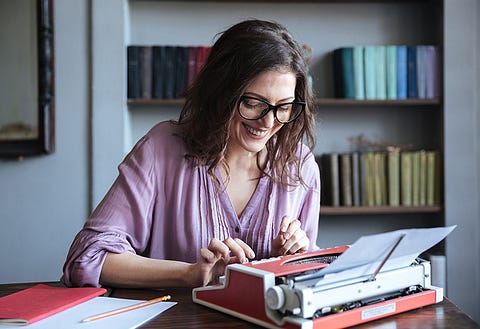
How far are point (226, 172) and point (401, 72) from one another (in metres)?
1.64

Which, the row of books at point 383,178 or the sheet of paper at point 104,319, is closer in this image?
the sheet of paper at point 104,319

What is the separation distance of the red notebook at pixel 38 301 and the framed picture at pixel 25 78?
1827mm

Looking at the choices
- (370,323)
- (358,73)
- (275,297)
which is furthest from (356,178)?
(275,297)

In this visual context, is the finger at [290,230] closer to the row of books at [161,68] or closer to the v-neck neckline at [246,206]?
the v-neck neckline at [246,206]

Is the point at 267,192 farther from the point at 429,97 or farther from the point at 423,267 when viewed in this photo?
the point at 429,97

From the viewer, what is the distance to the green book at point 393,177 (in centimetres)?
321

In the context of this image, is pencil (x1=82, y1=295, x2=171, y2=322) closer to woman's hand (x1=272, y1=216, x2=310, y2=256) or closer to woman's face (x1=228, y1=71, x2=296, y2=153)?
woman's hand (x1=272, y1=216, x2=310, y2=256)

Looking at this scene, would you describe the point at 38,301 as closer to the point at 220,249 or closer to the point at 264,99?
the point at 220,249

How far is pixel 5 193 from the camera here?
10.6 ft

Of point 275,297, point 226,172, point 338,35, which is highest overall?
point 338,35

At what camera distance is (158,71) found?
3160mm

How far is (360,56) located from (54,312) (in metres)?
2.33

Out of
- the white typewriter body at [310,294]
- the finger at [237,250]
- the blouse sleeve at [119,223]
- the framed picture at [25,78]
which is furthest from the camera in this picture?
the framed picture at [25,78]

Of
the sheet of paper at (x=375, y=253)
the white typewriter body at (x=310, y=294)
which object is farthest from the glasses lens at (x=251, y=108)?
the sheet of paper at (x=375, y=253)
